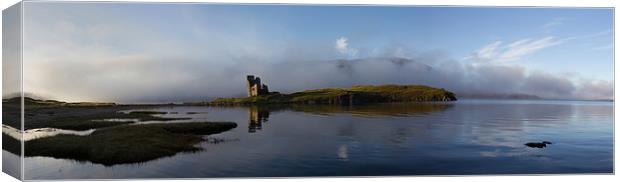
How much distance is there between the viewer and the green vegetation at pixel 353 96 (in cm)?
1895

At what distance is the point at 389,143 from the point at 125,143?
5745 millimetres

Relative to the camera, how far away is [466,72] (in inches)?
770

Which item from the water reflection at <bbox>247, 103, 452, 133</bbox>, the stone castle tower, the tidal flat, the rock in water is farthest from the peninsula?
the rock in water

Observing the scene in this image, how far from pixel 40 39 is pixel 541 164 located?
11352 millimetres

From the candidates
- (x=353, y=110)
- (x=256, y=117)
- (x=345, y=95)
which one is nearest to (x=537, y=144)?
(x=353, y=110)

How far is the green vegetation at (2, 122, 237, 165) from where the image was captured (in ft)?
57.7

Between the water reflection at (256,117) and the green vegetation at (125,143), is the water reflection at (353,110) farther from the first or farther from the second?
the green vegetation at (125,143)

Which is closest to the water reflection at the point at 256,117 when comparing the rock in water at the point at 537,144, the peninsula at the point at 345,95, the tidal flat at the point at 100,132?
the peninsula at the point at 345,95

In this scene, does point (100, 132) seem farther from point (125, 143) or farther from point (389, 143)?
point (389, 143)

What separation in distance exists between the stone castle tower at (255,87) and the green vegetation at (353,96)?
0.10m

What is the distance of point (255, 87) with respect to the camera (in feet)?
61.6

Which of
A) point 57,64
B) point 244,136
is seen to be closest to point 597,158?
point 244,136

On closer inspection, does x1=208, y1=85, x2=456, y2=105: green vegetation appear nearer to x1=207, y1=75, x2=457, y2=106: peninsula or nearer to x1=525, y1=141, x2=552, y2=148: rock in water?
x1=207, y1=75, x2=457, y2=106: peninsula

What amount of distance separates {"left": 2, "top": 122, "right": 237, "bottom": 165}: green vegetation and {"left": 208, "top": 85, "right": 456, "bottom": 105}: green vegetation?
41.8 inches
